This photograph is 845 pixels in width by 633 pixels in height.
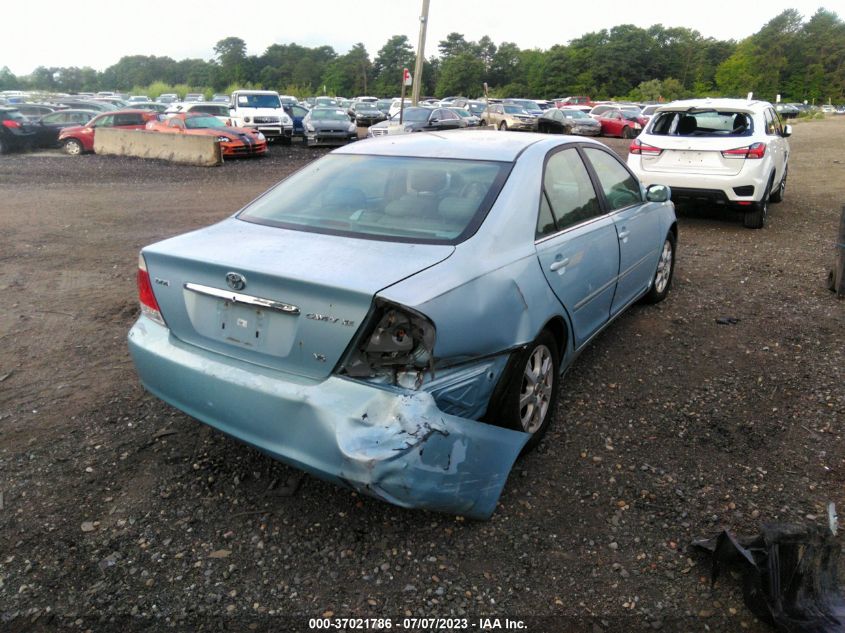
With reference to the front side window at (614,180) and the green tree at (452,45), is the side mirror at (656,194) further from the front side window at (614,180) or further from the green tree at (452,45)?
the green tree at (452,45)

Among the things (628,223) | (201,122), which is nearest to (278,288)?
(628,223)

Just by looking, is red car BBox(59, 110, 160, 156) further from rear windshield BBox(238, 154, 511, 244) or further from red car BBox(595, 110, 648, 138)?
red car BBox(595, 110, 648, 138)

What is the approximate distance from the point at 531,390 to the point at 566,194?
49.1 inches

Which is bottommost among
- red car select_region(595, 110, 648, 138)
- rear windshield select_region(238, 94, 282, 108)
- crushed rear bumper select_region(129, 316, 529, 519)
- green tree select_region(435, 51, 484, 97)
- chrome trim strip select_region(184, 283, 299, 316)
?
crushed rear bumper select_region(129, 316, 529, 519)

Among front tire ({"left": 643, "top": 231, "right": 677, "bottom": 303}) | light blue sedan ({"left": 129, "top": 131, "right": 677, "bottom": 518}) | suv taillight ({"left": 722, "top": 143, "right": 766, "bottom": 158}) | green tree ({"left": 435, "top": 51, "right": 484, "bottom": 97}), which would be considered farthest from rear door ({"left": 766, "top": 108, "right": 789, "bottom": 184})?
green tree ({"left": 435, "top": 51, "right": 484, "bottom": 97})

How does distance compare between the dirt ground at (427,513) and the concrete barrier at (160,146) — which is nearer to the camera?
the dirt ground at (427,513)

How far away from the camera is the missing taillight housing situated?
2504 millimetres

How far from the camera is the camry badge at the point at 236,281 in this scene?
2.70 m

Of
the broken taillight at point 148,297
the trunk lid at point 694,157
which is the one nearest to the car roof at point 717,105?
the trunk lid at point 694,157

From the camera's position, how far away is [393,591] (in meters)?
2.52

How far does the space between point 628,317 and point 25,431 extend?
4345mm

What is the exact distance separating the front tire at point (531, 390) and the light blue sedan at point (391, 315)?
12mm

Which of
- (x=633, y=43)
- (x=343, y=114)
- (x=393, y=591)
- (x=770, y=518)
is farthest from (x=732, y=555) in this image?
(x=633, y=43)

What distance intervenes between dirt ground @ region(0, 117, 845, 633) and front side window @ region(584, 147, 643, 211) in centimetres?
104
